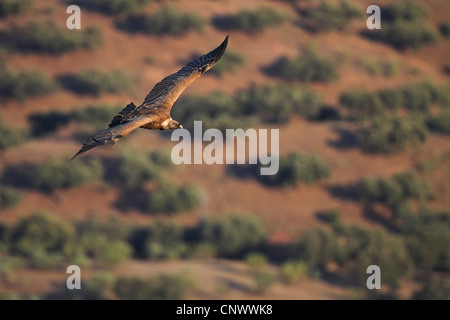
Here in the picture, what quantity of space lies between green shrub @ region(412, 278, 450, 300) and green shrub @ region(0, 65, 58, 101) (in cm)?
3021

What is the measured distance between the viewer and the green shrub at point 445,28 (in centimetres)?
7325

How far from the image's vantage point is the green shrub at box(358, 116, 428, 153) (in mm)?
53125

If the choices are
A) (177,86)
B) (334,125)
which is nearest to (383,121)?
(334,125)

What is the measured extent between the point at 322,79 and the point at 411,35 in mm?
10364

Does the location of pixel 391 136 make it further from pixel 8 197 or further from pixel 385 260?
pixel 8 197

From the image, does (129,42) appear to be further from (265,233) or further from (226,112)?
(265,233)

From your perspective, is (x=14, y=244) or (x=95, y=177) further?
(x=95, y=177)

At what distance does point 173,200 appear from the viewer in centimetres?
4734

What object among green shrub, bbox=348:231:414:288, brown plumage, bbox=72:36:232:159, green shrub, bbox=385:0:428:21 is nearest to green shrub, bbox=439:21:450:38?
green shrub, bbox=385:0:428:21

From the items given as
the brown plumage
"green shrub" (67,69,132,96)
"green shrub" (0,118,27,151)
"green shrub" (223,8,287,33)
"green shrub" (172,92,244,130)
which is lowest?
the brown plumage

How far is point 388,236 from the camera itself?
44438 millimetres

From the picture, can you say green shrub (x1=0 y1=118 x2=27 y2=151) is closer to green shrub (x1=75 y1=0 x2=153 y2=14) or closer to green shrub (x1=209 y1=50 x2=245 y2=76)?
green shrub (x1=209 y1=50 x2=245 y2=76)

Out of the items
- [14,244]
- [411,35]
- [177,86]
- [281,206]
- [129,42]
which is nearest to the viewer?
[177,86]

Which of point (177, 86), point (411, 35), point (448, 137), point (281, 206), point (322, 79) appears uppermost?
point (411, 35)
